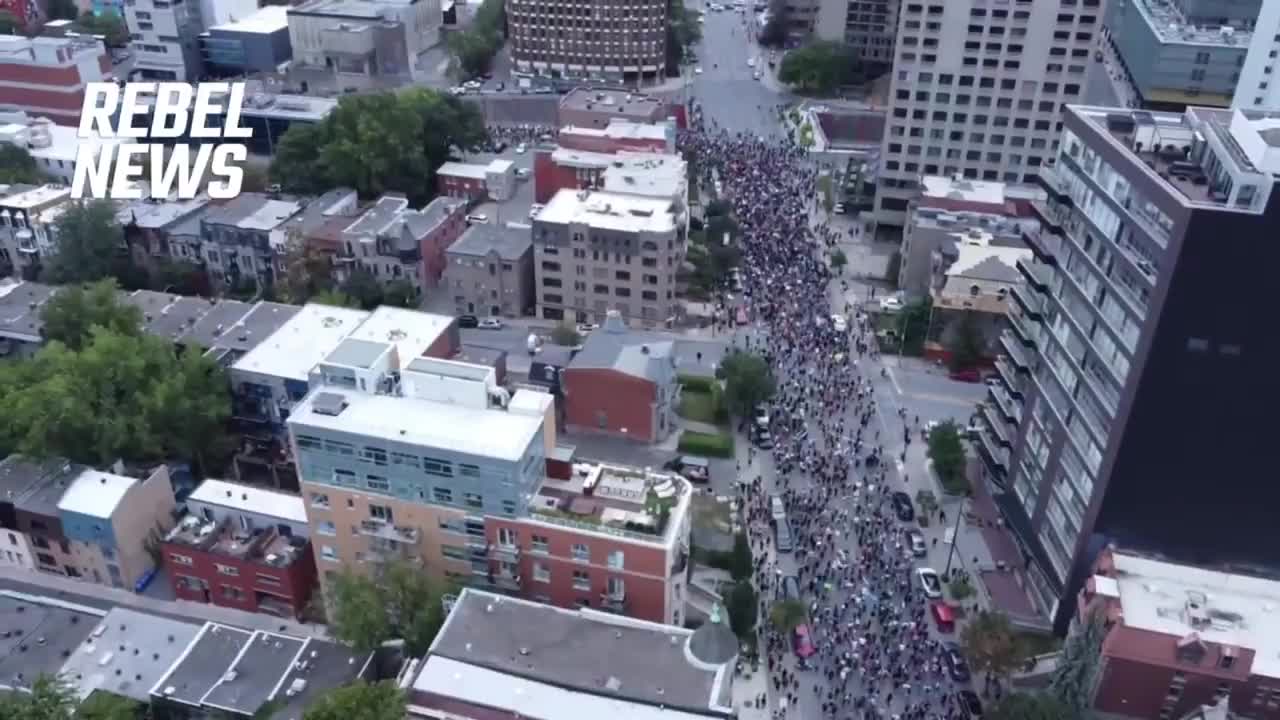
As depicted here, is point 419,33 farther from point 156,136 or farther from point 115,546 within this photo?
point 115,546

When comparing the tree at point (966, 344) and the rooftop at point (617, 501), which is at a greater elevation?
the rooftop at point (617, 501)

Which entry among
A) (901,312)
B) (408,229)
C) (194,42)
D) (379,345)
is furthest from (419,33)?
(379,345)

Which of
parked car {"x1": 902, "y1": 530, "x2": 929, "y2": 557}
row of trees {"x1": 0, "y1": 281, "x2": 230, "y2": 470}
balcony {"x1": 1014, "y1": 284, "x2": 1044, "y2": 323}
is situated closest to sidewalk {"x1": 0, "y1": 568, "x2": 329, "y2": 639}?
row of trees {"x1": 0, "y1": 281, "x2": 230, "y2": 470}

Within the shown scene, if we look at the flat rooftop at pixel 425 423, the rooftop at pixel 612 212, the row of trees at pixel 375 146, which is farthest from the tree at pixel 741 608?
the row of trees at pixel 375 146

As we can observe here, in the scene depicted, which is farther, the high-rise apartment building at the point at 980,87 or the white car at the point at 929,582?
the high-rise apartment building at the point at 980,87

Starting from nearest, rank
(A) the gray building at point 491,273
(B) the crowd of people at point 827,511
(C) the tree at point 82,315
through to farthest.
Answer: (B) the crowd of people at point 827,511, (C) the tree at point 82,315, (A) the gray building at point 491,273

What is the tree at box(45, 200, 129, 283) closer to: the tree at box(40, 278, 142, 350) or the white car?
the tree at box(40, 278, 142, 350)

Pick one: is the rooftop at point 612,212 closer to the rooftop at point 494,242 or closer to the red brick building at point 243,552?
the rooftop at point 494,242
